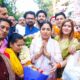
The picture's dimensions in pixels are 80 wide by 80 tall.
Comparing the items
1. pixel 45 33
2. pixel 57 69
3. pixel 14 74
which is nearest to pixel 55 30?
pixel 45 33

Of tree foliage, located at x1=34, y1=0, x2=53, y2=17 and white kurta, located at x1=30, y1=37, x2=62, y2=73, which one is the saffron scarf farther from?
tree foliage, located at x1=34, y1=0, x2=53, y2=17

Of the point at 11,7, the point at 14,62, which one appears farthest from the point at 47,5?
the point at 14,62

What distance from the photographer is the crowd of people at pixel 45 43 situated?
8.36 feet

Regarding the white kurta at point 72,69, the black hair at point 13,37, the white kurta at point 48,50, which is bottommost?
the white kurta at point 72,69

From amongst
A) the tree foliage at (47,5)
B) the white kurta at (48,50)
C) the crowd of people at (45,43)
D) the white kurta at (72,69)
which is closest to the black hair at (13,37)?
the crowd of people at (45,43)

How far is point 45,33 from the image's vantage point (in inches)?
103

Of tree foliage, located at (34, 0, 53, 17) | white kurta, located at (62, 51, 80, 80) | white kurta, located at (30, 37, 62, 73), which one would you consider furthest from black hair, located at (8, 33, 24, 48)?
white kurta, located at (62, 51, 80, 80)

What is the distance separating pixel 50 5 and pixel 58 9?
7cm

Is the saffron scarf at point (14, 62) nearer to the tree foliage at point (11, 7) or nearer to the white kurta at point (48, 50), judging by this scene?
the white kurta at point (48, 50)

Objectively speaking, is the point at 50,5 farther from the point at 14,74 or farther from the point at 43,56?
the point at 14,74

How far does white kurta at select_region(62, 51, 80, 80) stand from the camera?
2.58 metres

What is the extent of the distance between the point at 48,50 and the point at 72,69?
230mm

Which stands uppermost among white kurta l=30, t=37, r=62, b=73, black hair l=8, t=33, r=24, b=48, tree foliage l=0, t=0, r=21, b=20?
tree foliage l=0, t=0, r=21, b=20

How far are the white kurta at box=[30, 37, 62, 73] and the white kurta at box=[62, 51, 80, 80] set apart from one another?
0.26 ft
